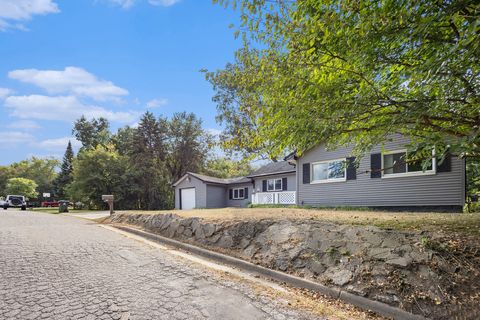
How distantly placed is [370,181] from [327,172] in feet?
7.68

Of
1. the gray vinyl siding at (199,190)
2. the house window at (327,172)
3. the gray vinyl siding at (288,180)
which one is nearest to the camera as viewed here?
the house window at (327,172)

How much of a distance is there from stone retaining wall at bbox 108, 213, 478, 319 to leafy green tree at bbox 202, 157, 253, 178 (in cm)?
3625

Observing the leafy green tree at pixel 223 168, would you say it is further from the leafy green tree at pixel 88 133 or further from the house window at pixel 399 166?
the house window at pixel 399 166

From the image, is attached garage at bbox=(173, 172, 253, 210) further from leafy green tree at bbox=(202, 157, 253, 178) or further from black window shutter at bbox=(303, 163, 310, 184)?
leafy green tree at bbox=(202, 157, 253, 178)

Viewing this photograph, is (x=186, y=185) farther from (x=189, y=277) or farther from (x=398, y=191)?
(x=189, y=277)

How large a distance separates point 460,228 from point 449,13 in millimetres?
3840

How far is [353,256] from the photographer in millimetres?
4570

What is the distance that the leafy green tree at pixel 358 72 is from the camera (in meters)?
3.80

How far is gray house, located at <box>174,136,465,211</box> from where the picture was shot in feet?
34.7

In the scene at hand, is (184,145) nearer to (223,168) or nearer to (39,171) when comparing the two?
(223,168)

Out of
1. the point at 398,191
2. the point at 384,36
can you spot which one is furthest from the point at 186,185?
the point at 384,36

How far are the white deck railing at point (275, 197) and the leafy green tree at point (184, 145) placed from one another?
1927 cm

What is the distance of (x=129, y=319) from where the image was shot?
10.6 feet

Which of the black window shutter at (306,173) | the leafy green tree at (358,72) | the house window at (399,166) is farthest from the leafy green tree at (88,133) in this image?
the leafy green tree at (358,72)
